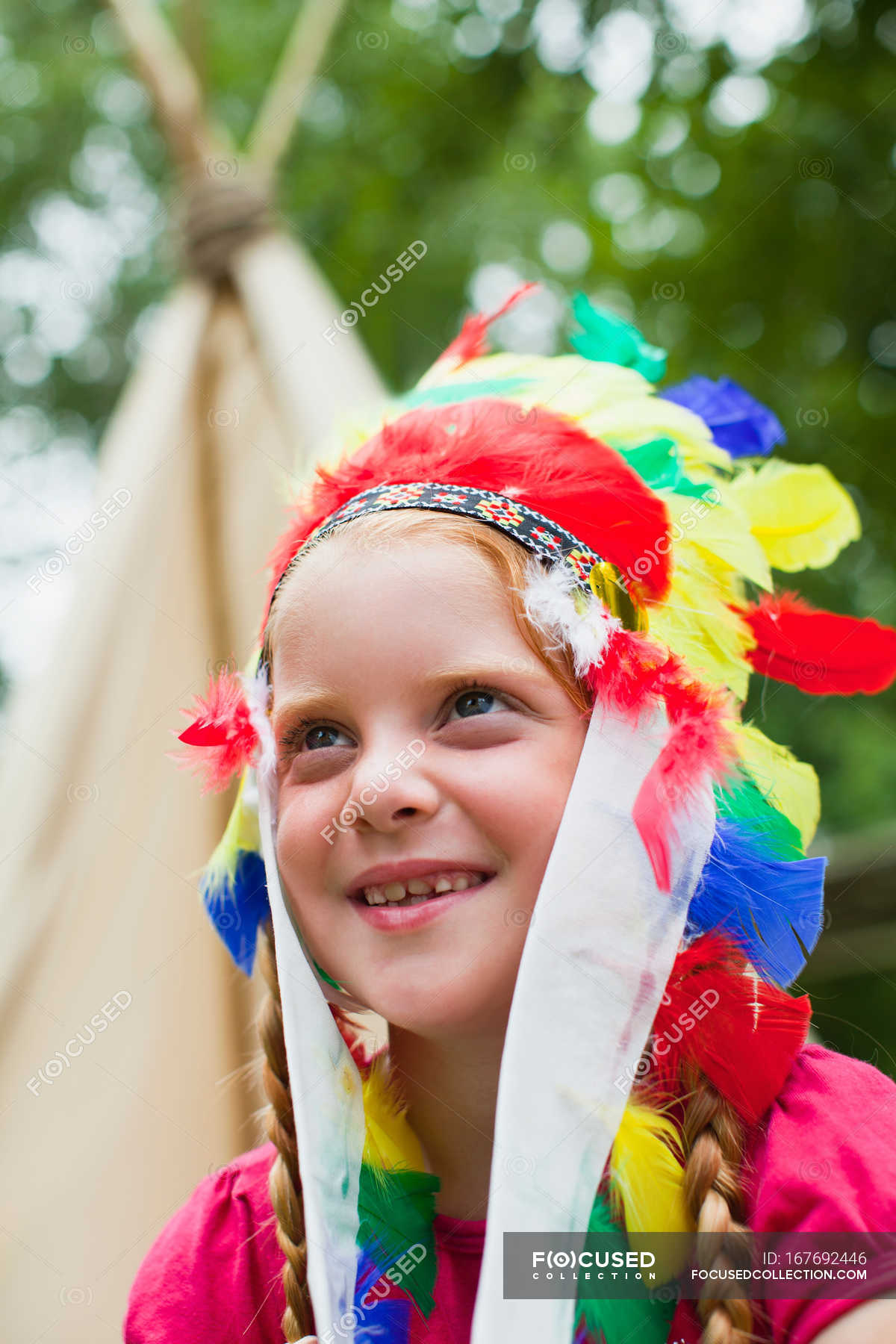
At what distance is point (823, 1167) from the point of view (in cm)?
81

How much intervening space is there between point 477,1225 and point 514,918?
0.96 ft

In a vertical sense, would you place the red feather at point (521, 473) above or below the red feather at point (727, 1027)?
above

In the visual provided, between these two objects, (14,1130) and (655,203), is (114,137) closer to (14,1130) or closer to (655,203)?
(655,203)

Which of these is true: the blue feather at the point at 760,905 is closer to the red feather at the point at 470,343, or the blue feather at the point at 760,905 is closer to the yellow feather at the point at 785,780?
the yellow feather at the point at 785,780

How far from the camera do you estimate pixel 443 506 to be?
3.14 ft

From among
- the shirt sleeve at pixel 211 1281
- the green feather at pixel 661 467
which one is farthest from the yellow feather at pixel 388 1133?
the green feather at pixel 661 467

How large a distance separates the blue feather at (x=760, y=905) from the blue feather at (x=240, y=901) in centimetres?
43

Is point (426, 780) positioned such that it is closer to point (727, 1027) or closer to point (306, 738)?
point (306, 738)

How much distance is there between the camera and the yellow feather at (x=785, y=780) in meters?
1.01

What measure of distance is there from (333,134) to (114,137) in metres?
1.22

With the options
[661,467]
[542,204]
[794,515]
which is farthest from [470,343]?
[542,204]

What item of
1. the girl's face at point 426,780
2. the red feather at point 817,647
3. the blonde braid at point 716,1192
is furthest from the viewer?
the red feather at point 817,647

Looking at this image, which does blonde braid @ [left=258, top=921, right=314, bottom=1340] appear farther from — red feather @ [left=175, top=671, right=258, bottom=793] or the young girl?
red feather @ [left=175, top=671, right=258, bottom=793]

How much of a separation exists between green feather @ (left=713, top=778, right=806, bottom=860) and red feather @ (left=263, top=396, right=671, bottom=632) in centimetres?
18
